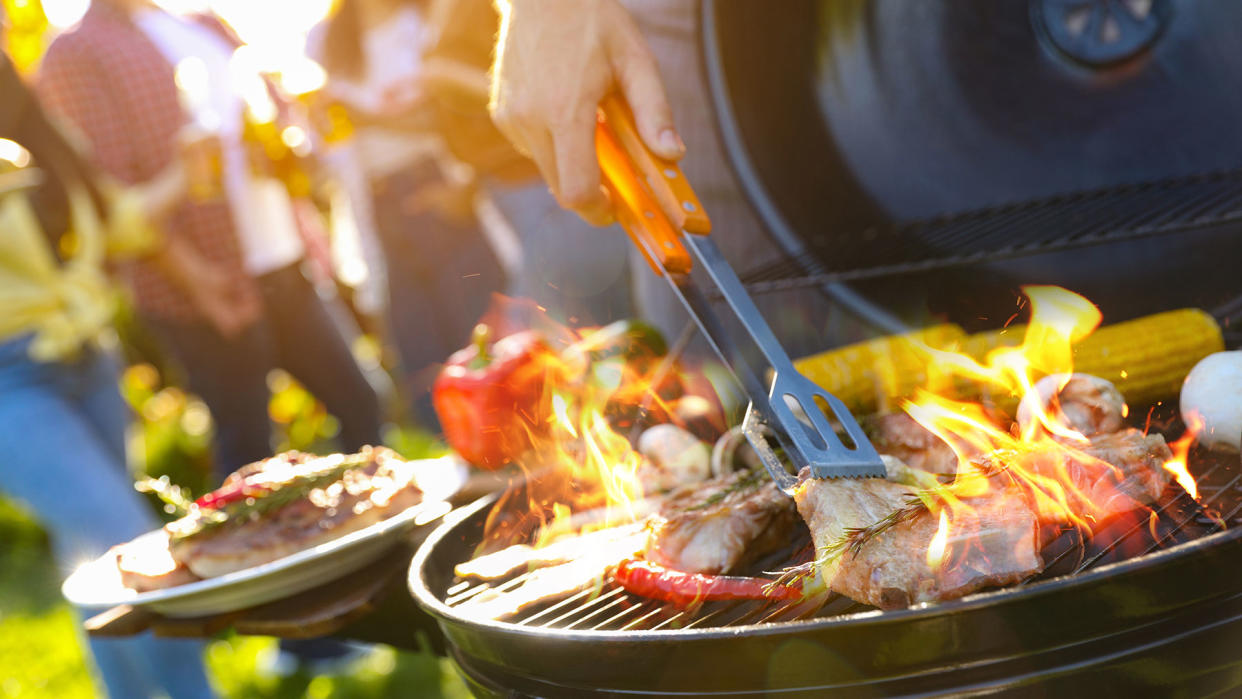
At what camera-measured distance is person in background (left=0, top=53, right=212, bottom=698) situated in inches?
131

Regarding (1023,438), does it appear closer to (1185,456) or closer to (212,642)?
(1185,456)

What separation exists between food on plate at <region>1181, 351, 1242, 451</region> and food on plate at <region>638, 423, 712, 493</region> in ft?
3.42

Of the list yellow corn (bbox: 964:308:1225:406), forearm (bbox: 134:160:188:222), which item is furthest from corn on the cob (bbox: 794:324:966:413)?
forearm (bbox: 134:160:188:222)

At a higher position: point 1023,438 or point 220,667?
point 1023,438

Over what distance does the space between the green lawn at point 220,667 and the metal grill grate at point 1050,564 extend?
2.40 metres

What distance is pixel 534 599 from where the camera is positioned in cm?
147

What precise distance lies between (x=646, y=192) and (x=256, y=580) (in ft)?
4.16

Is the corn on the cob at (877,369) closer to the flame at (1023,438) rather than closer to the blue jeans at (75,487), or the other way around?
the flame at (1023,438)

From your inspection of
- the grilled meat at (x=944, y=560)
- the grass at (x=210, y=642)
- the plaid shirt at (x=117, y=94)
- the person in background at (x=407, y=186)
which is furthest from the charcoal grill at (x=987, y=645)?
the plaid shirt at (x=117, y=94)

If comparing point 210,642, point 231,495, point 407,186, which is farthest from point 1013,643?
point 407,186

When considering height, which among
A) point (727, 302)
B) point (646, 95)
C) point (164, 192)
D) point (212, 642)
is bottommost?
point (212, 642)

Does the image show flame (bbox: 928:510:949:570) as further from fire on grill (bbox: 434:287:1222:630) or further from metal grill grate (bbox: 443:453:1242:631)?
metal grill grate (bbox: 443:453:1242:631)

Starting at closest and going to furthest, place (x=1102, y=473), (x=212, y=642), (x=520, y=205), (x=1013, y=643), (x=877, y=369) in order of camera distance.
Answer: (x=1013, y=643) → (x=1102, y=473) → (x=877, y=369) → (x=212, y=642) → (x=520, y=205)

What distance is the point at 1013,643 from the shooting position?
0.96 meters
